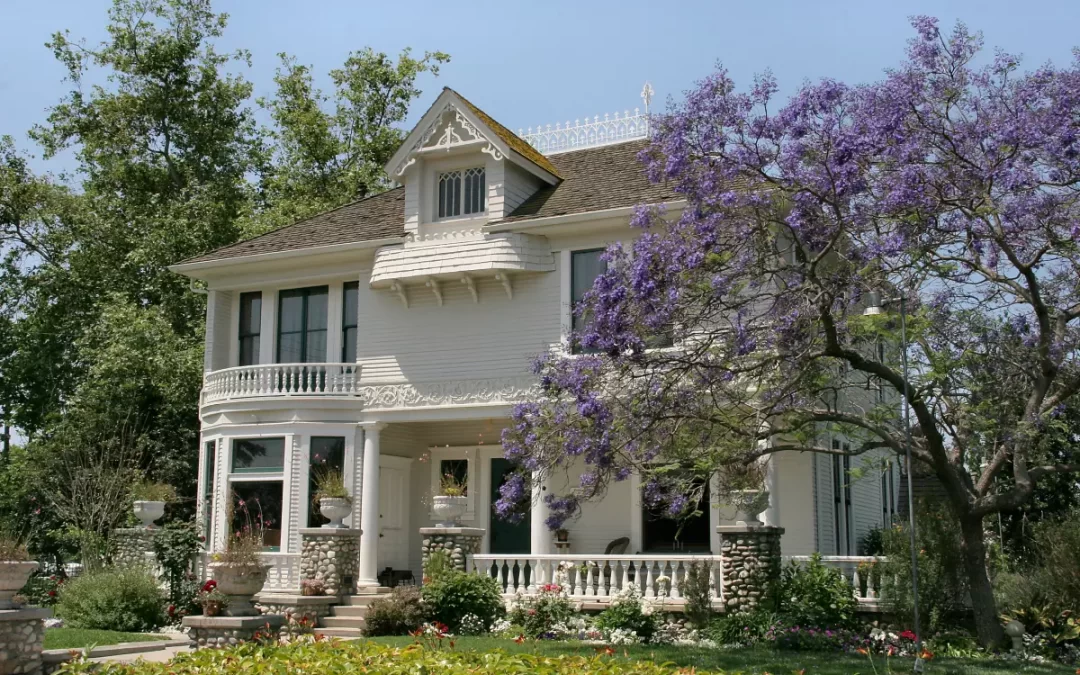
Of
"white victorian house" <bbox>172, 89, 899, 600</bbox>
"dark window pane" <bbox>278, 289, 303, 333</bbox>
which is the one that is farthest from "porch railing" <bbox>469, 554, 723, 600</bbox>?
"dark window pane" <bbox>278, 289, 303, 333</bbox>

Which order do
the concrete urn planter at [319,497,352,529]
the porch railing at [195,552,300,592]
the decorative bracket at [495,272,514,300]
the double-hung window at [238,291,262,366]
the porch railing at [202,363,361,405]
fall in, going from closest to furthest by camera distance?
the concrete urn planter at [319,497,352,529], the porch railing at [195,552,300,592], the decorative bracket at [495,272,514,300], the porch railing at [202,363,361,405], the double-hung window at [238,291,262,366]

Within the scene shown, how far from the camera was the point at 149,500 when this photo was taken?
23.7m

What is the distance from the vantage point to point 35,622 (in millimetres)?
13359

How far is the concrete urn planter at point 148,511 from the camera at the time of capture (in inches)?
909

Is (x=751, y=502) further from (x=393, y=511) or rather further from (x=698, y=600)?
(x=393, y=511)

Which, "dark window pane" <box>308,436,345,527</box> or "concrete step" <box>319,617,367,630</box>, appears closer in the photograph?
"concrete step" <box>319,617,367,630</box>

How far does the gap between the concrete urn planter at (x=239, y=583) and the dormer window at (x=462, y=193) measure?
10481 millimetres

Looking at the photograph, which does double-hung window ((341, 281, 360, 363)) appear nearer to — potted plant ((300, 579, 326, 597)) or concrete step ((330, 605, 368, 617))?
potted plant ((300, 579, 326, 597))

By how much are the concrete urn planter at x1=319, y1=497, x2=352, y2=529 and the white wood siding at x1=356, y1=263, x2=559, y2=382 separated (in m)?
3.10

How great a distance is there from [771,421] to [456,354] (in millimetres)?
8896

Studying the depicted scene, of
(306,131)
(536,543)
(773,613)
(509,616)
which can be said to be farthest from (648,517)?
(306,131)

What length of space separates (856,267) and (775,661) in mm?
5054

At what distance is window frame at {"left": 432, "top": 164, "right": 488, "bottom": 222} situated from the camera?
24141mm

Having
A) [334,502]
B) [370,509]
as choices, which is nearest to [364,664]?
[334,502]
